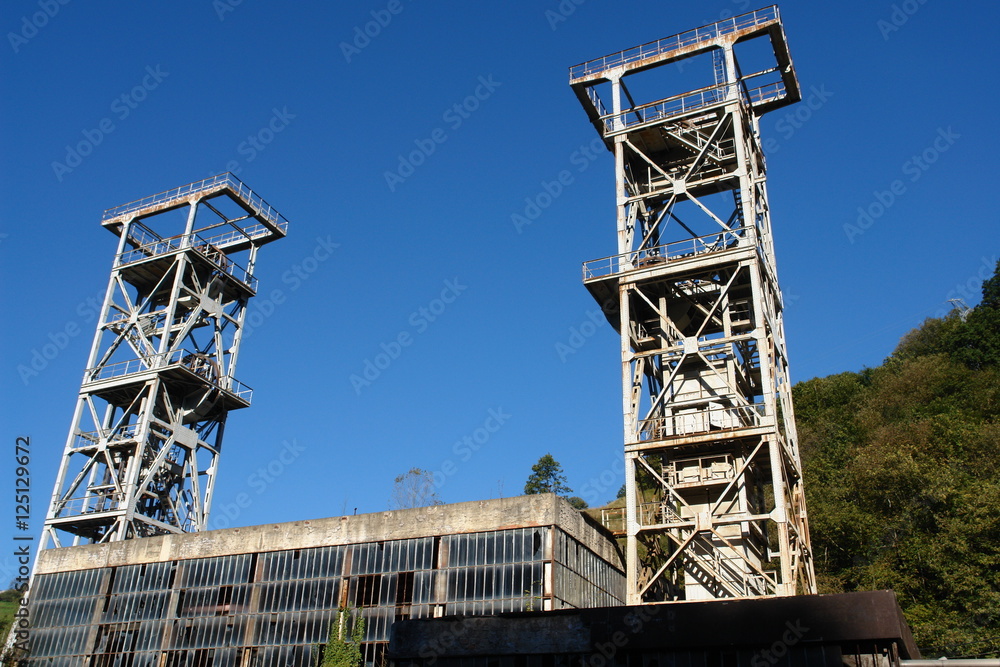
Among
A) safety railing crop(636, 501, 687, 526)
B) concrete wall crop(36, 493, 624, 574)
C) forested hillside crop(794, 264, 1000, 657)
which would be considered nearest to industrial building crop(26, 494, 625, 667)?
concrete wall crop(36, 493, 624, 574)

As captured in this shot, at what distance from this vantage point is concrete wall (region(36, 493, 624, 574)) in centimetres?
2553

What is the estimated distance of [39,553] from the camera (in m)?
33.4

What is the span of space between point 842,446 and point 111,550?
4926cm

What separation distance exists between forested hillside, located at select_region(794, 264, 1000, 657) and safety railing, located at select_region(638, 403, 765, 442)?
621 inches

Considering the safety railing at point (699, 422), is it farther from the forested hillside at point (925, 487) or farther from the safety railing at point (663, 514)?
the forested hillside at point (925, 487)

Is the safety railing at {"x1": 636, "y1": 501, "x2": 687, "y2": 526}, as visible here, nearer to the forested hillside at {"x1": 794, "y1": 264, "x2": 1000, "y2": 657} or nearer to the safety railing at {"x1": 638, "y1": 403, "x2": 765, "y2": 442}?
the safety railing at {"x1": 638, "y1": 403, "x2": 765, "y2": 442}

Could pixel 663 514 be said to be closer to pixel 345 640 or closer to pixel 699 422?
pixel 699 422

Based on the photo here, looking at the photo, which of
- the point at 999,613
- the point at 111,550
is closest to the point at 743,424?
the point at 999,613

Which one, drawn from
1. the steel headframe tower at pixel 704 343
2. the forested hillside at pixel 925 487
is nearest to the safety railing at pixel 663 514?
the steel headframe tower at pixel 704 343

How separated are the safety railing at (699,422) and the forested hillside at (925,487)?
51.7 feet

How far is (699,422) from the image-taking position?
27.4 meters

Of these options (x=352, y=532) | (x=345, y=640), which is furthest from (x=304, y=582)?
(x=345, y=640)

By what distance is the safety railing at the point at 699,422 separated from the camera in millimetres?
26391

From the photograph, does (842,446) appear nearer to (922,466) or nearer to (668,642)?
(922,466)
